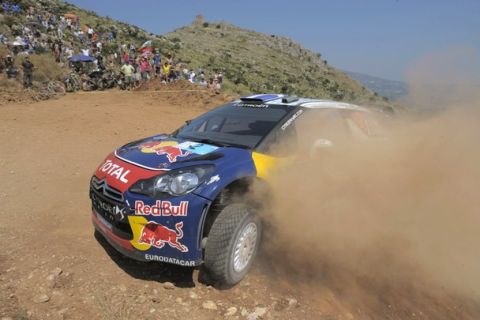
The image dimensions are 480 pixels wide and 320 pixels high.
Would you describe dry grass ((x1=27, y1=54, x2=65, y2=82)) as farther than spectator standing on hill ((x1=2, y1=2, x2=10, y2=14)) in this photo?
No

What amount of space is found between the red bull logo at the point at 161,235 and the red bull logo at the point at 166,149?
668 mm

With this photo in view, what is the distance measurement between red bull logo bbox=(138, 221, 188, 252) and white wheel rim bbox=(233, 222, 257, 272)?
509 millimetres

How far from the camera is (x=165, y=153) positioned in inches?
153

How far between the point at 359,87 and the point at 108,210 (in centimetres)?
7062

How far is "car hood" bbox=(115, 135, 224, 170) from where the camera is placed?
3672 millimetres

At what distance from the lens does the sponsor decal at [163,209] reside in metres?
3.29

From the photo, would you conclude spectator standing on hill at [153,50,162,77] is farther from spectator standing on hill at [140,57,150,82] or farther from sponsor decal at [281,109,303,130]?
sponsor decal at [281,109,303,130]

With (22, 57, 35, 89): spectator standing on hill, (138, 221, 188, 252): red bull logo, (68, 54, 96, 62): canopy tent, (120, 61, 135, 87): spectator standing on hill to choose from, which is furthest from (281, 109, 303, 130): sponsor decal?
(68, 54, 96, 62): canopy tent

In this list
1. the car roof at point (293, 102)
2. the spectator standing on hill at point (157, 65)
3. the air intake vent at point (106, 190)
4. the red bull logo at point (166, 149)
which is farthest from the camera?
the spectator standing on hill at point (157, 65)

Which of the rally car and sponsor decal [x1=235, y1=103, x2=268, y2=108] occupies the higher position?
sponsor decal [x1=235, y1=103, x2=268, y2=108]

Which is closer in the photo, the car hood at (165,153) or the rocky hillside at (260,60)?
the car hood at (165,153)

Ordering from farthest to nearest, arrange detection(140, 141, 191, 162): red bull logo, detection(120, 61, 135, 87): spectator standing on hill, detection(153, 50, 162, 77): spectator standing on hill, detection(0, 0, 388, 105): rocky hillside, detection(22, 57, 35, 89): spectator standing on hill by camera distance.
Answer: detection(0, 0, 388, 105): rocky hillside, detection(153, 50, 162, 77): spectator standing on hill, detection(120, 61, 135, 87): spectator standing on hill, detection(22, 57, 35, 89): spectator standing on hill, detection(140, 141, 191, 162): red bull logo

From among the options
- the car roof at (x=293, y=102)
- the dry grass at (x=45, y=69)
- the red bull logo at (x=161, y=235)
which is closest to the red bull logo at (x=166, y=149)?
the red bull logo at (x=161, y=235)

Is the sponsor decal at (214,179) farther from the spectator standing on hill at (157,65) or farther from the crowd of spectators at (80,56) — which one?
the spectator standing on hill at (157,65)
